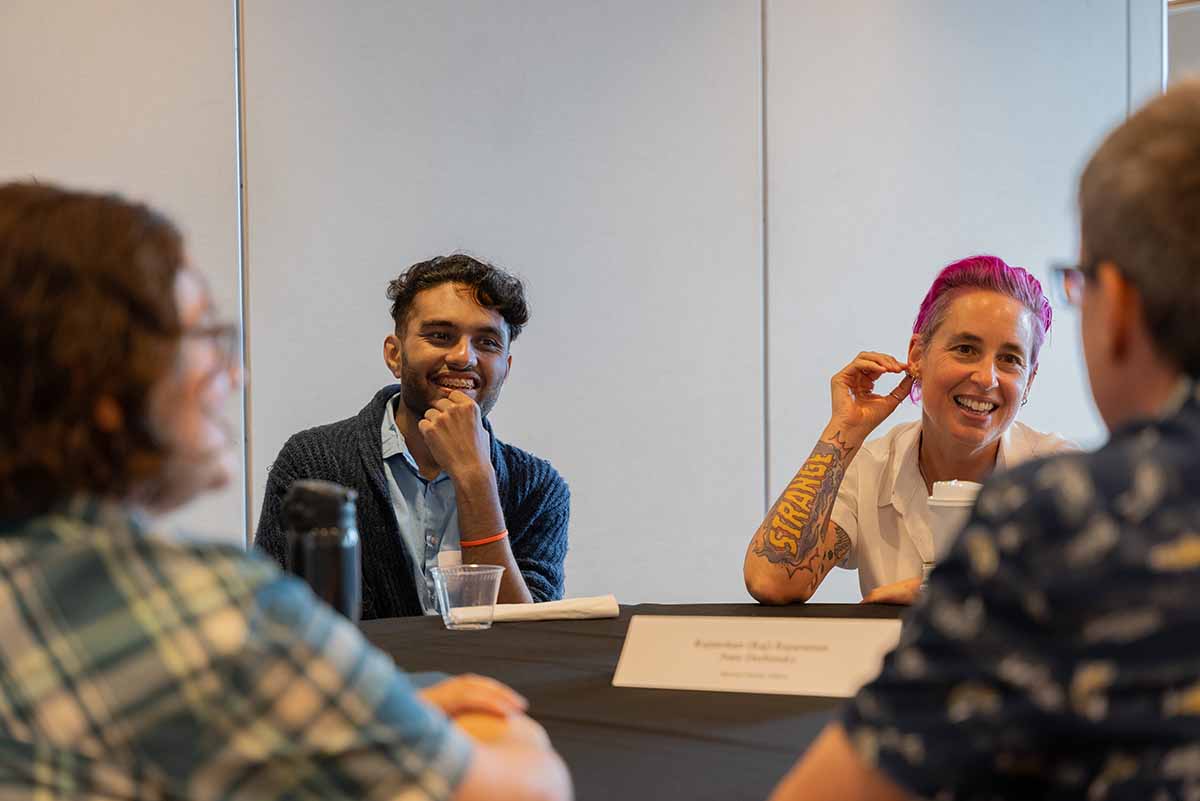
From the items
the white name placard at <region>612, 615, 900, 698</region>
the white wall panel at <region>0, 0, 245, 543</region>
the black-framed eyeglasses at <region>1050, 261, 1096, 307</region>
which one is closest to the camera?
the black-framed eyeglasses at <region>1050, 261, 1096, 307</region>

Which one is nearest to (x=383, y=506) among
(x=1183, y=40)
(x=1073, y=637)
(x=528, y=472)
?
(x=528, y=472)

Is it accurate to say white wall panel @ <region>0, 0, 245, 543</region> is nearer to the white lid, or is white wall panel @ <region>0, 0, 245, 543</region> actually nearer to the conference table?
the conference table

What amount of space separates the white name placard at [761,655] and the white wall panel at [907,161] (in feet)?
8.51

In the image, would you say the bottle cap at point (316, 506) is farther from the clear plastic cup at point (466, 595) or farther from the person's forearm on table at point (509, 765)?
the clear plastic cup at point (466, 595)

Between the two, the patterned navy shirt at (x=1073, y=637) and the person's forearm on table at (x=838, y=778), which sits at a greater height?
the patterned navy shirt at (x=1073, y=637)

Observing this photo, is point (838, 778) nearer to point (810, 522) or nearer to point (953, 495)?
point (953, 495)

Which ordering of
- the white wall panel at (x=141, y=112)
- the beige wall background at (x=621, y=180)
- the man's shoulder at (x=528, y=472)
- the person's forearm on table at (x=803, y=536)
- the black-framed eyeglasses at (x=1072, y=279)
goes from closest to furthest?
the black-framed eyeglasses at (x=1072, y=279) → the person's forearm on table at (x=803, y=536) → the man's shoulder at (x=528, y=472) → the white wall panel at (x=141, y=112) → the beige wall background at (x=621, y=180)

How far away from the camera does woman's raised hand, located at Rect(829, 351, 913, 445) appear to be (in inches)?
98.3

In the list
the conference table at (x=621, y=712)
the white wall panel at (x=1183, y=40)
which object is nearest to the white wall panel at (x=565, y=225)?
the conference table at (x=621, y=712)

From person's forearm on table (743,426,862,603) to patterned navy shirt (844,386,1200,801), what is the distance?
1.46m

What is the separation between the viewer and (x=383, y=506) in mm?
2551

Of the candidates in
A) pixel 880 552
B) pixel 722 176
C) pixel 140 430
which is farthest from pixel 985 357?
pixel 140 430

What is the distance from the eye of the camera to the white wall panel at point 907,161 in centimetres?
412

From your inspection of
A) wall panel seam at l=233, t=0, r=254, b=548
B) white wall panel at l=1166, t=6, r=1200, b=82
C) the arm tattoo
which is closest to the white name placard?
the arm tattoo
